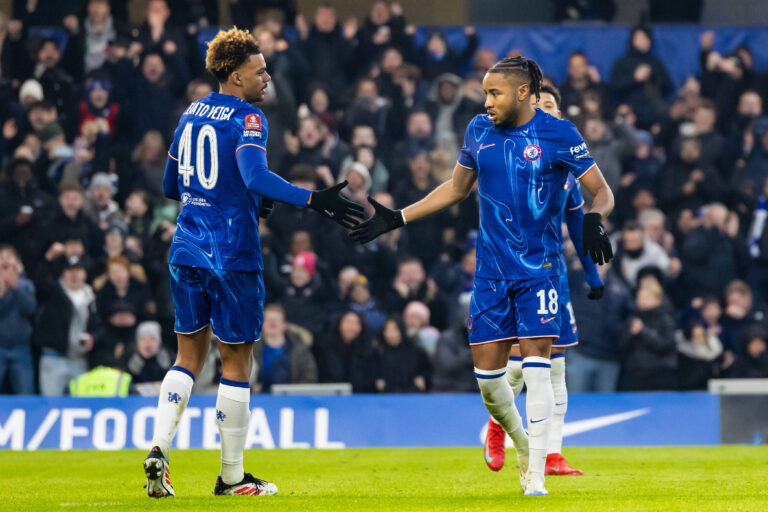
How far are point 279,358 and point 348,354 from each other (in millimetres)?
750

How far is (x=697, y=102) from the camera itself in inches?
632

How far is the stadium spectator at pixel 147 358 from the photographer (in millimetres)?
13586

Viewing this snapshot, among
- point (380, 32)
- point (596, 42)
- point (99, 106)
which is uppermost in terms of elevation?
point (596, 42)

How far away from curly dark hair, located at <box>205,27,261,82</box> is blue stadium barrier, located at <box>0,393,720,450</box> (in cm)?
591

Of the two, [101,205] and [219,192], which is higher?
[101,205]

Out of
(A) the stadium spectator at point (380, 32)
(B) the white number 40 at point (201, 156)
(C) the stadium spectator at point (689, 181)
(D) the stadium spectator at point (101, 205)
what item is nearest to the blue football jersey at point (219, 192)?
(B) the white number 40 at point (201, 156)

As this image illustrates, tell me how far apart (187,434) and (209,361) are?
4.39 ft

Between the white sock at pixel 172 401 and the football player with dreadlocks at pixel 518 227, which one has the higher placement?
the football player with dreadlocks at pixel 518 227

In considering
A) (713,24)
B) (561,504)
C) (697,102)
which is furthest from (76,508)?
(713,24)

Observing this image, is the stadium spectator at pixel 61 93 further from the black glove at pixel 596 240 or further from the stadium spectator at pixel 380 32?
the black glove at pixel 596 240

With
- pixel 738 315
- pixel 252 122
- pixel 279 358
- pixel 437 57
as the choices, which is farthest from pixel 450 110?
pixel 252 122

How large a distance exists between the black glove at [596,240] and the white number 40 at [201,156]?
2044mm

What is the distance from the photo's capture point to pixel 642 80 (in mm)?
16422

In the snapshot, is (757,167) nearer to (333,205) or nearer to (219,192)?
(333,205)
